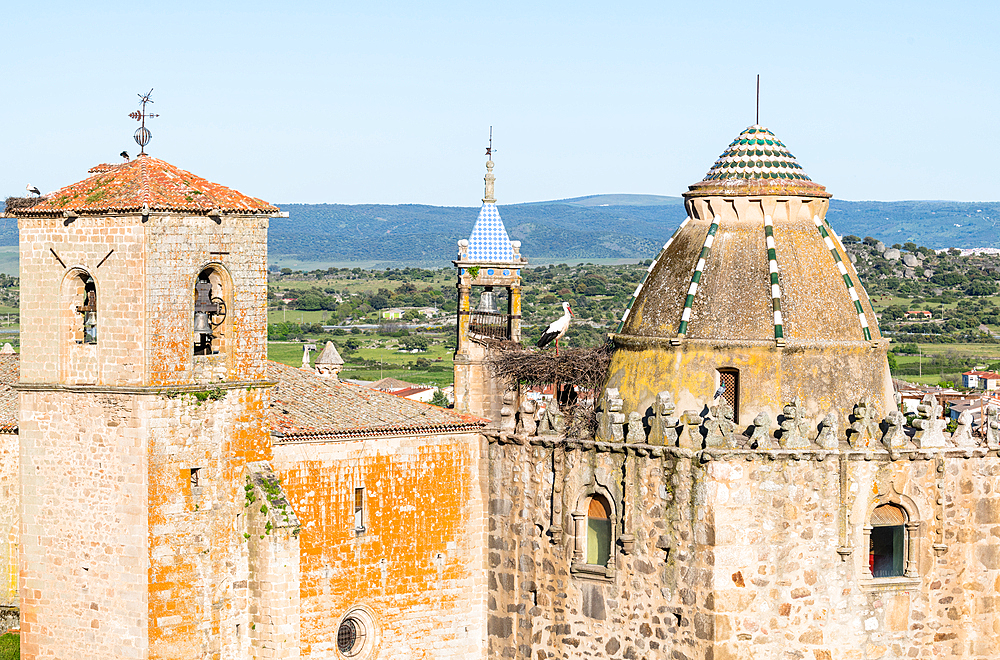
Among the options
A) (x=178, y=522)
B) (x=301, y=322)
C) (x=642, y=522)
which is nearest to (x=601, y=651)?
(x=642, y=522)

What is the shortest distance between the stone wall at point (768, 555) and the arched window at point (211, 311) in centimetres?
626

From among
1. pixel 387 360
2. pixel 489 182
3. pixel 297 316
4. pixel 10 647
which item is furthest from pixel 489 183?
pixel 297 316

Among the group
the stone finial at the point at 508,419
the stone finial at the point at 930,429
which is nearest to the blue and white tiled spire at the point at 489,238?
the stone finial at the point at 508,419

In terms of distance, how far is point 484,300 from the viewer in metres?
35.5

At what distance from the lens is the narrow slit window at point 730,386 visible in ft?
90.6

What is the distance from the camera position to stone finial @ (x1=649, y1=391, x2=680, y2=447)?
27234 millimetres

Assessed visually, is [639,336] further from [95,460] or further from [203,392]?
[95,460]

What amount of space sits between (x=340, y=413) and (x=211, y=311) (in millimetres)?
3463

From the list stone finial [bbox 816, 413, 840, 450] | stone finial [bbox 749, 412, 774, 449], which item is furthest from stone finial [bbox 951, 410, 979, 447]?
stone finial [bbox 749, 412, 774, 449]

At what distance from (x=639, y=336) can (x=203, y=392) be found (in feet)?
25.5

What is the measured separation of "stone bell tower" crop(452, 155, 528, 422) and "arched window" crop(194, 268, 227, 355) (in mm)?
6637

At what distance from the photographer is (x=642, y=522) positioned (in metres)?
27.6

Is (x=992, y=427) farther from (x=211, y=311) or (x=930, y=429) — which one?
(x=211, y=311)

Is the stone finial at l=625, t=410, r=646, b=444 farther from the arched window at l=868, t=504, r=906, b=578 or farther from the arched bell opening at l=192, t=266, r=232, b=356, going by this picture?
the arched bell opening at l=192, t=266, r=232, b=356
